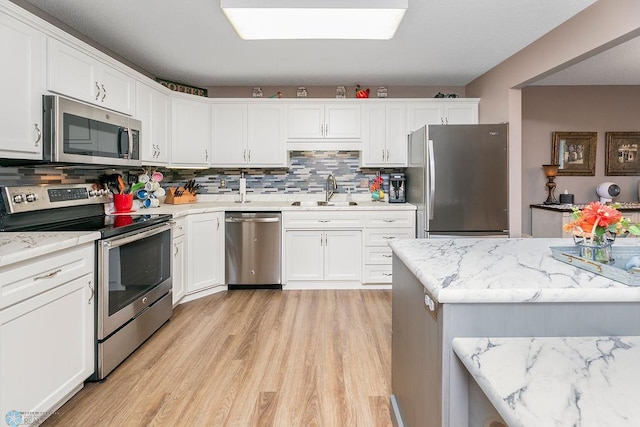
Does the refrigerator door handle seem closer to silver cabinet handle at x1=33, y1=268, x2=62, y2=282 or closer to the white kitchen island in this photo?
the white kitchen island

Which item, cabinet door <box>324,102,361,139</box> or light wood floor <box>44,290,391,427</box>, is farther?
cabinet door <box>324,102,361,139</box>

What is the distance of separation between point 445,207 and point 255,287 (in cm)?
223

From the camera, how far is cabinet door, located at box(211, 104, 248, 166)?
13.6ft

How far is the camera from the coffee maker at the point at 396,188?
165 inches

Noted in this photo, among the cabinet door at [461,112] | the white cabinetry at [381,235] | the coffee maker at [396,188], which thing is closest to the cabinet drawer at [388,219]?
the white cabinetry at [381,235]

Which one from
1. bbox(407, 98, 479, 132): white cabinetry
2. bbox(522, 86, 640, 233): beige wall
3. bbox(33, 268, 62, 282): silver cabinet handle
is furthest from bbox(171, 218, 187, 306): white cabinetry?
bbox(522, 86, 640, 233): beige wall

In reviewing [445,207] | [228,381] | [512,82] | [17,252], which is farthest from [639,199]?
[17,252]

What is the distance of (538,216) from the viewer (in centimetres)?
444

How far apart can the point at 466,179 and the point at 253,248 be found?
235cm

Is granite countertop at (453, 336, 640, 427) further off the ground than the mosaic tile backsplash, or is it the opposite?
the mosaic tile backsplash

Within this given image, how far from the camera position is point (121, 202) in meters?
3.14

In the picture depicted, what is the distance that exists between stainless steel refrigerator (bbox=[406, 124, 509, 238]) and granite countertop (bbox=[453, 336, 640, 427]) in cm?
→ 266

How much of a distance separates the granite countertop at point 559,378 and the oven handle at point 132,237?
2004mm

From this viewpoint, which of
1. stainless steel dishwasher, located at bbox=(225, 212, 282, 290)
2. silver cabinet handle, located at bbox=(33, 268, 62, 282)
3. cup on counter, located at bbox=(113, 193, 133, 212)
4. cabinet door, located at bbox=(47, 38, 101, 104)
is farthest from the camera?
stainless steel dishwasher, located at bbox=(225, 212, 282, 290)
